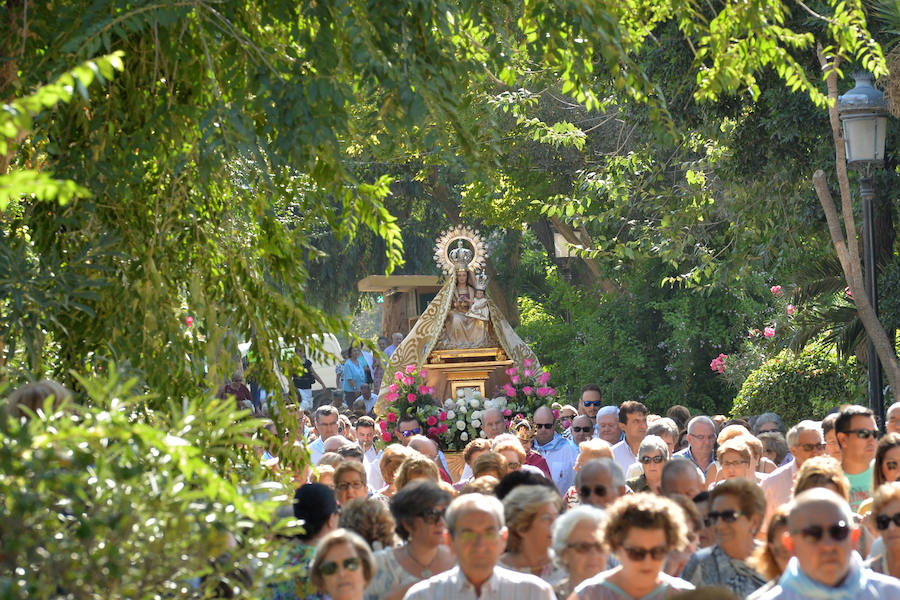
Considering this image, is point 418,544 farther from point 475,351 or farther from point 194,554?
point 475,351

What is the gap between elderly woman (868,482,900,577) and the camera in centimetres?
588

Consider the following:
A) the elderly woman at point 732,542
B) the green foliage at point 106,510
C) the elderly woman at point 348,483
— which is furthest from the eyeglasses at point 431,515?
the green foliage at point 106,510

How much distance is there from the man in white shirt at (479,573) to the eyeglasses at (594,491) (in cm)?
152

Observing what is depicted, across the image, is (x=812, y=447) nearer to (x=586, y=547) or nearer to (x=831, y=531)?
(x=586, y=547)

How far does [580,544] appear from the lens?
5930 mm

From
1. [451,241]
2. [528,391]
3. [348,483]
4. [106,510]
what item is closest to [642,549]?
[106,510]

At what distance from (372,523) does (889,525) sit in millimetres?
2384

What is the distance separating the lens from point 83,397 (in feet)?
21.3

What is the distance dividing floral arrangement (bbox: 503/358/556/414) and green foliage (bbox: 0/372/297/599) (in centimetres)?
1166

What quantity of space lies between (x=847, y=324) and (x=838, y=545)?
10646mm

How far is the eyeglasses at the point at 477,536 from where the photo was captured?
573 centimetres

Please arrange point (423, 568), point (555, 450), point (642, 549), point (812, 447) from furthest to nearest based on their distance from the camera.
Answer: point (555, 450) → point (812, 447) → point (423, 568) → point (642, 549)

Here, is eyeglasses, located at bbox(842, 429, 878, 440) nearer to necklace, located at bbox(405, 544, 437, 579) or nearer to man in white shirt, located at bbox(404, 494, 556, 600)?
necklace, located at bbox(405, 544, 437, 579)

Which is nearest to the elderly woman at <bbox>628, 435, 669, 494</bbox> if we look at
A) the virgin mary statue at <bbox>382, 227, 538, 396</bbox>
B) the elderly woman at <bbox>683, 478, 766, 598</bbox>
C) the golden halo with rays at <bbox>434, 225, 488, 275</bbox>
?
the elderly woman at <bbox>683, 478, 766, 598</bbox>
